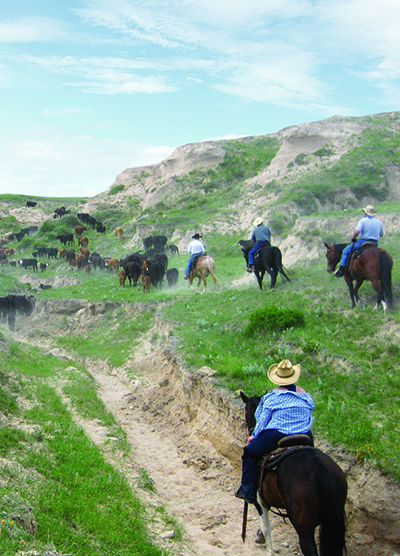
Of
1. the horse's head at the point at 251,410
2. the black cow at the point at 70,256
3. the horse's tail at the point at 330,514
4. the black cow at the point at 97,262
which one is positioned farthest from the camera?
the black cow at the point at 70,256

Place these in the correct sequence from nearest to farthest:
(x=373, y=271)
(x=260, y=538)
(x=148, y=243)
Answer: (x=260, y=538) → (x=373, y=271) → (x=148, y=243)

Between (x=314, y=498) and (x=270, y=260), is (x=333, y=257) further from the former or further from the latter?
(x=314, y=498)

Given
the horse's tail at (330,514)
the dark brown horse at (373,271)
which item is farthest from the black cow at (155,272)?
the horse's tail at (330,514)

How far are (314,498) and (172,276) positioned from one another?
24.2 m

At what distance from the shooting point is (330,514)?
16.5ft

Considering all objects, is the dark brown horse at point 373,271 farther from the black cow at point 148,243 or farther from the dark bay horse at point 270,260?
the black cow at point 148,243

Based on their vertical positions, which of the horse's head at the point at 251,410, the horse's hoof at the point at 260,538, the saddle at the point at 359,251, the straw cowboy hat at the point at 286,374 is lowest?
the horse's hoof at the point at 260,538

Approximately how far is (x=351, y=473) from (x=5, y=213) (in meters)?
82.3

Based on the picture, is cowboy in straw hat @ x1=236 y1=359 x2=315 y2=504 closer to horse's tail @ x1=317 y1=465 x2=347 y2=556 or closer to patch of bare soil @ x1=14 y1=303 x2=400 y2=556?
horse's tail @ x1=317 y1=465 x2=347 y2=556

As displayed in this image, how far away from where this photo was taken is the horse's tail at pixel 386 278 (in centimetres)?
1202

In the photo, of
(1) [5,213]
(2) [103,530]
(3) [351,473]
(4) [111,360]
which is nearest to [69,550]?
(2) [103,530]

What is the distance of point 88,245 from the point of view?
2208 inches

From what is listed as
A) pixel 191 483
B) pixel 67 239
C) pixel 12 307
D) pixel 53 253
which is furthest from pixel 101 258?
pixel 191 483

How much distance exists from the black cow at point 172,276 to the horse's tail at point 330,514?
24.1 m
